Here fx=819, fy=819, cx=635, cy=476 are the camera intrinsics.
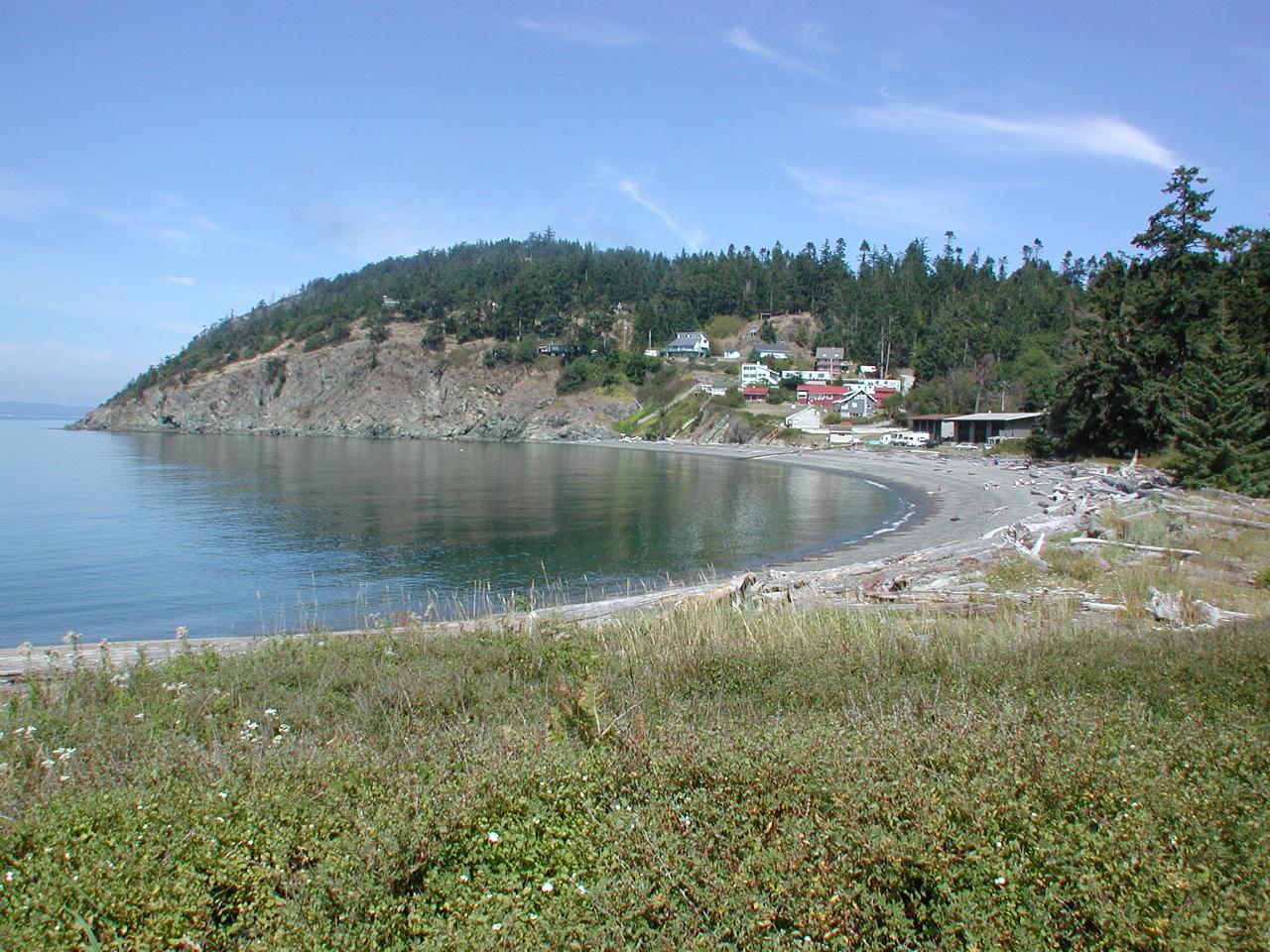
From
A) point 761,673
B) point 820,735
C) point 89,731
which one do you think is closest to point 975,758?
point 820,735

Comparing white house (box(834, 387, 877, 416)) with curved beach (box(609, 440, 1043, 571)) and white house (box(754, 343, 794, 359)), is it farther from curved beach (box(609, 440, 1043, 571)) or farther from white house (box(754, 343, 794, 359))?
white house (box(754, 343, 794, 359))

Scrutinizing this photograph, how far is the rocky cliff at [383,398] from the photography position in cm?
12550

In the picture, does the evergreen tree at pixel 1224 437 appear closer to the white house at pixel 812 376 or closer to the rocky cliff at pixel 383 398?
the white house at pixel 812 376

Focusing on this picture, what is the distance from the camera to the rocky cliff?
125500mm

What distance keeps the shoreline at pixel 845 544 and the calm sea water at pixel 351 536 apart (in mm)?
1363

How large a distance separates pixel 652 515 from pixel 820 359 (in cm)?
9571

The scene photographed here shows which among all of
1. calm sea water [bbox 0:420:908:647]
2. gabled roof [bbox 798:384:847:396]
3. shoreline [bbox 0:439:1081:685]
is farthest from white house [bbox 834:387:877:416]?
calm sea water [bbox 0:420:908:647]

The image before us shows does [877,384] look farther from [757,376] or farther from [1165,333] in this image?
[1165,333]

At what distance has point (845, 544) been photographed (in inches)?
1133

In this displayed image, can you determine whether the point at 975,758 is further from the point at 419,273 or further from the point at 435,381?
the point at 419,273

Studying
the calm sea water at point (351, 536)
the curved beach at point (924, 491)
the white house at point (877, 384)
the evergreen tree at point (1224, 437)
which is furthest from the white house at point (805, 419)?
the evergreen tree at point (1224, 437)

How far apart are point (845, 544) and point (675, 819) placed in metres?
25.8

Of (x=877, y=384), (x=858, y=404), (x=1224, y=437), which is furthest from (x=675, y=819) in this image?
(x=877, y=384)

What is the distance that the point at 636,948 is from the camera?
3244 millimetres
